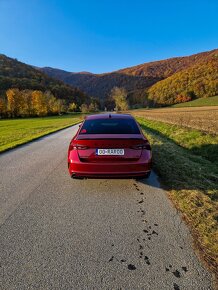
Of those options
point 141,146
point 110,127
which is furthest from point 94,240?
point 110,127

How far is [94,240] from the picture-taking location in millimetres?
Answer: 3016

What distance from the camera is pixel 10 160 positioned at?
329 inches

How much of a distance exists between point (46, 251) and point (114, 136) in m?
2.78

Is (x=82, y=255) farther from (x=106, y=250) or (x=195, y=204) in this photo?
(x=195, y=204)

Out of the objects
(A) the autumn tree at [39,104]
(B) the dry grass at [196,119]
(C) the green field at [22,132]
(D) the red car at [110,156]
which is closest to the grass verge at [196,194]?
(D) the red car at [110,156]

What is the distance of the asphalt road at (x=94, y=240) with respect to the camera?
2311mm

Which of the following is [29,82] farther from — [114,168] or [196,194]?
[196,194]

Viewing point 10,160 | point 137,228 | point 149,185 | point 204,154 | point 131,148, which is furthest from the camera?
point 204,154

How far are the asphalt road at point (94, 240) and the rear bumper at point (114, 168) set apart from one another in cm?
43

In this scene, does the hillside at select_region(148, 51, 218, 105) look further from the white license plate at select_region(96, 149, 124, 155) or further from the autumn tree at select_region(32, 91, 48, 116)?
the white license plate at select_region(96, 149, 124, 155)

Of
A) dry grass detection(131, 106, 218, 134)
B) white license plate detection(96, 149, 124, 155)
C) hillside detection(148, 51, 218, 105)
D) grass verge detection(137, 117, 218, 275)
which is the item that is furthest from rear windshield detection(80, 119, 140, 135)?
hillside detection(148, 51, 218, 105)

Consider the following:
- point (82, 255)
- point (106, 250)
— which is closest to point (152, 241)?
point (106, 250)

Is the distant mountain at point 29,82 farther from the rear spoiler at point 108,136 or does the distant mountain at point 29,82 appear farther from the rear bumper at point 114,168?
the rear bumper at point 114,168

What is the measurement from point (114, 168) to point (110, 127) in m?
1.33
